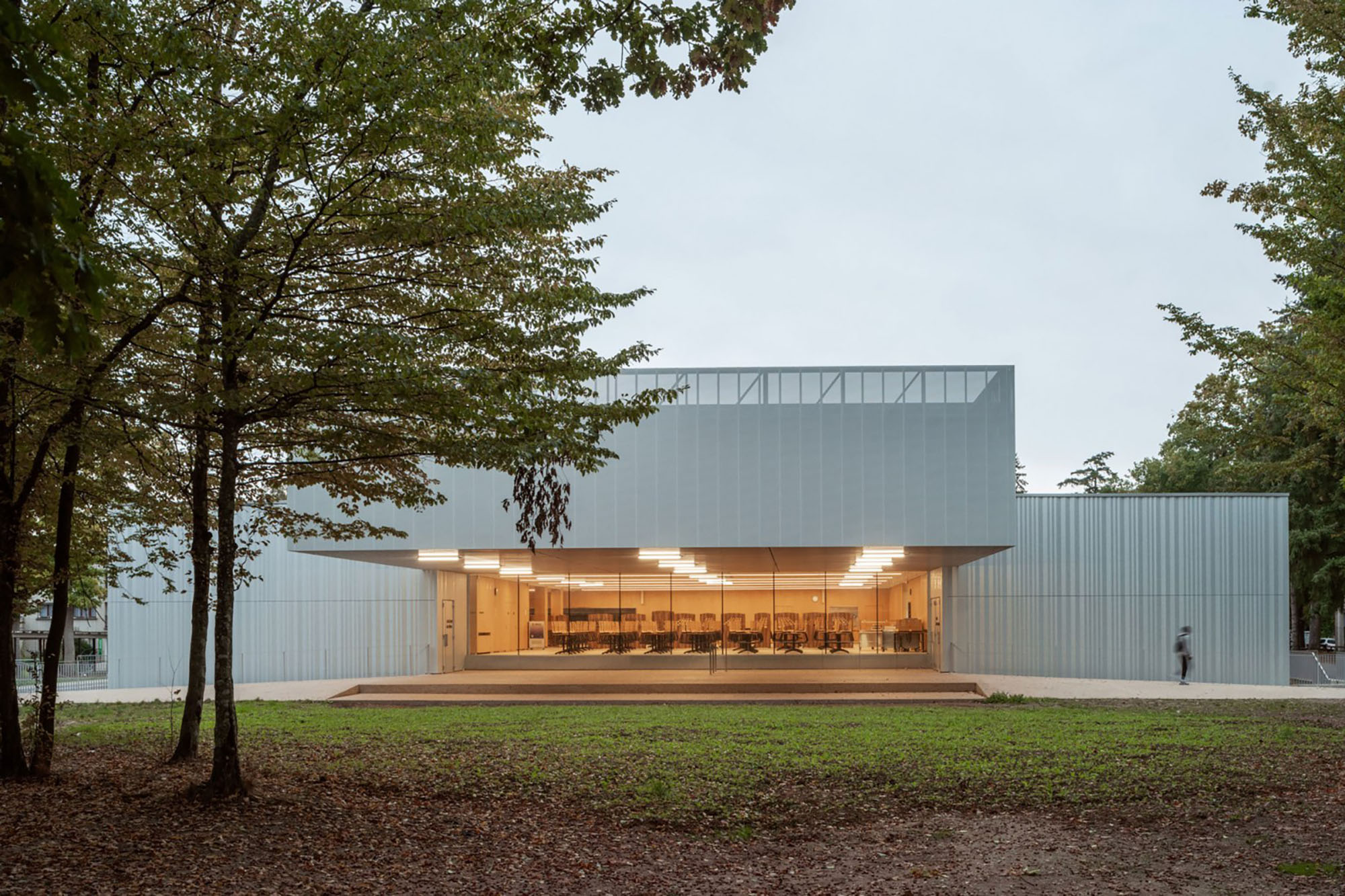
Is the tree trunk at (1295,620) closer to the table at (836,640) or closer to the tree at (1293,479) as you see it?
the tree at (1293,479)

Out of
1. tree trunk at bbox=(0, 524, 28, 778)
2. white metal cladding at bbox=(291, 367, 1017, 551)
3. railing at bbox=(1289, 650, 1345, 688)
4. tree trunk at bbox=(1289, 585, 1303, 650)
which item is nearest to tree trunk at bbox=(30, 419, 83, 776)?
tree trunk at bbox=(0, 524, 28, 778)

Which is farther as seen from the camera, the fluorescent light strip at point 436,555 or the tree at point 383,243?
the fluorescent light strip at point 436,555

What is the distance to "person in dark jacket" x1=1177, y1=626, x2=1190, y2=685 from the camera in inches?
985

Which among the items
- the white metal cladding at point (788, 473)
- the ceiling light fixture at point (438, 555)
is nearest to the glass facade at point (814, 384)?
the white metal cladding at point (788, 473)

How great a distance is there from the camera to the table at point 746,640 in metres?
28.4

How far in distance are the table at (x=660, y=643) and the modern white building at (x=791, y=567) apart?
0.29ft

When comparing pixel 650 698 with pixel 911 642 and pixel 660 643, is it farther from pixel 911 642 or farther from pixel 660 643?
pixel 911 642

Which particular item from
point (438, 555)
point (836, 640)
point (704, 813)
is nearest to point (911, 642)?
point (836, 640)

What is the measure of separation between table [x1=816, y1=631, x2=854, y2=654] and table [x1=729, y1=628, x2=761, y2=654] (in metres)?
1.78

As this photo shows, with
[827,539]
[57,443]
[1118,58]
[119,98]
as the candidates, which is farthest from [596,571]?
[119,98]

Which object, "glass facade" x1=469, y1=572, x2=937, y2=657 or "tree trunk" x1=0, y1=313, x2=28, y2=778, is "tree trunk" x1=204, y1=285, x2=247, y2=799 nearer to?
"tree trunk" x1=0, y1=313, x2=28, y2=778

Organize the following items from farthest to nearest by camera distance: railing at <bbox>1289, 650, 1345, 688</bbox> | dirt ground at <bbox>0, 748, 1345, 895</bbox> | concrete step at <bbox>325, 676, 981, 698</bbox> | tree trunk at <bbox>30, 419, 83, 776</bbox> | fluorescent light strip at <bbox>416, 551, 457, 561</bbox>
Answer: railing at <bbox>1289, 650, 1345, 688</bbox>, concrete step at <bbox>325, 676, 981, 698</bbox>, fluorescent light strip at <bbox>416, 551, 457, 561</bbox>, tree trunk at <bbox>30, 419, 83, 776</bbox>, dirt ground at <bbox>0, 748, 1345, 895</bbox>

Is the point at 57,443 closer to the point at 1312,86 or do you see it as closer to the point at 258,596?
the point at 1312,86

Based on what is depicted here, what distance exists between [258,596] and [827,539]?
16646 millimetres
